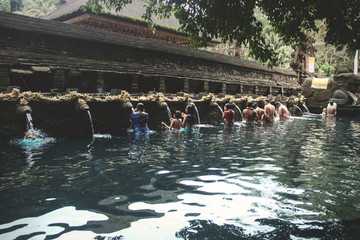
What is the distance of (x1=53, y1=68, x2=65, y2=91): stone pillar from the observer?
1184 centimetres

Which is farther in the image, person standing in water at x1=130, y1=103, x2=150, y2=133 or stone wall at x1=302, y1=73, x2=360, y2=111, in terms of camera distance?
stone wall at x1=302, y1=73, x2=360, y2=111

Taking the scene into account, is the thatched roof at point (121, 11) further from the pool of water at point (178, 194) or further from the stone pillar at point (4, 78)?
the pool of water at point (178, 194)

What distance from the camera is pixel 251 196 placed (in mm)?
3895

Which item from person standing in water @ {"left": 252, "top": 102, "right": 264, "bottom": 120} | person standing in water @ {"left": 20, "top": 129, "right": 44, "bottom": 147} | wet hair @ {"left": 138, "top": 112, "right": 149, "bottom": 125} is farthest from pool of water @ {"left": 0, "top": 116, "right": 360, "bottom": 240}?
person standing in water @ {"left": 252, "top": 102, "right": 264, "bottom": 120}

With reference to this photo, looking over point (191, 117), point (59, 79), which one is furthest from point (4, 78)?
point (191, 117)

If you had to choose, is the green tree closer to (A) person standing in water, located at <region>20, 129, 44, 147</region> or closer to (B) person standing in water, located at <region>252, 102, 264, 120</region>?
(B) person standing in water, located at <region>252, 102, 264, 120</region>

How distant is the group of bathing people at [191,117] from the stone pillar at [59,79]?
3745mm

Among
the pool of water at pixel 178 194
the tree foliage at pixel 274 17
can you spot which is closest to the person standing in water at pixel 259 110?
the pool of water at pixel 178 194

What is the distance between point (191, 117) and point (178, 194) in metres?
7.09

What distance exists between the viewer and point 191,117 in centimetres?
1096

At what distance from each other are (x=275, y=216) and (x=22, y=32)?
12761 mm

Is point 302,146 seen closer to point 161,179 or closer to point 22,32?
point 161,179

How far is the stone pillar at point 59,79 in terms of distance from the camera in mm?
11844

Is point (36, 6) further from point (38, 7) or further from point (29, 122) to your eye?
point (29, 122)
